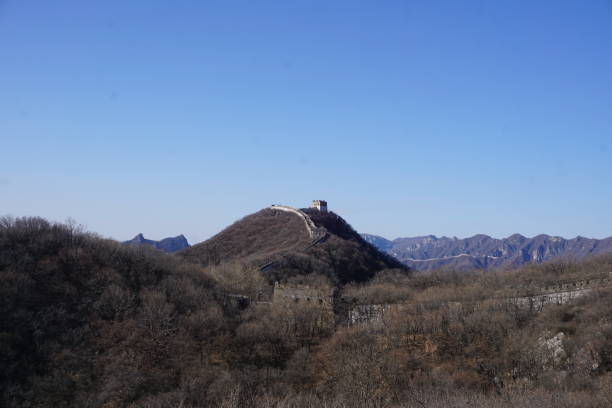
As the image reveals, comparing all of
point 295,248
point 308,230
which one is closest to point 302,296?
point 295,248

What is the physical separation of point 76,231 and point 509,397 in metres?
23.5

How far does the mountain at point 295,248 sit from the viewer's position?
1772 inches

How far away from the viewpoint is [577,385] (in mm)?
18422

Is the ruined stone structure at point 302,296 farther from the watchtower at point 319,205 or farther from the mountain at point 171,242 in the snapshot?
the mountain at point 171,242

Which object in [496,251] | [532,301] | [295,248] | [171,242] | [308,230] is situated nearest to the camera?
[532,301]

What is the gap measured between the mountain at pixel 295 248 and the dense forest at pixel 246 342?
39.9ft

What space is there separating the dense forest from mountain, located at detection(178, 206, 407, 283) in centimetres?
1216

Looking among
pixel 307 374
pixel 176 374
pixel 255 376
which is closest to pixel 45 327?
pixel 176 374

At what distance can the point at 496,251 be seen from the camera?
119000 mm

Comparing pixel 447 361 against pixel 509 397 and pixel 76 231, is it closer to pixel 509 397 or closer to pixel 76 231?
pixel 509 397

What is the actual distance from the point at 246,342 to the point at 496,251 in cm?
10198

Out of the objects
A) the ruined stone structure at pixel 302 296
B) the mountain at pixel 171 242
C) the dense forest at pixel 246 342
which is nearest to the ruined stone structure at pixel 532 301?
the dense forest at pixel 246 342

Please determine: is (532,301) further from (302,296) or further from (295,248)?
(295,248)

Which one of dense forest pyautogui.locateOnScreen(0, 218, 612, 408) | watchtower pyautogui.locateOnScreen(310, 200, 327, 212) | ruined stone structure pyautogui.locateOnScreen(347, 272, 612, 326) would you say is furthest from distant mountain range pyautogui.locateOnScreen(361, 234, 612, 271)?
dense forest pyautogui.locateOnScreen(0, 218, 612, 408)
